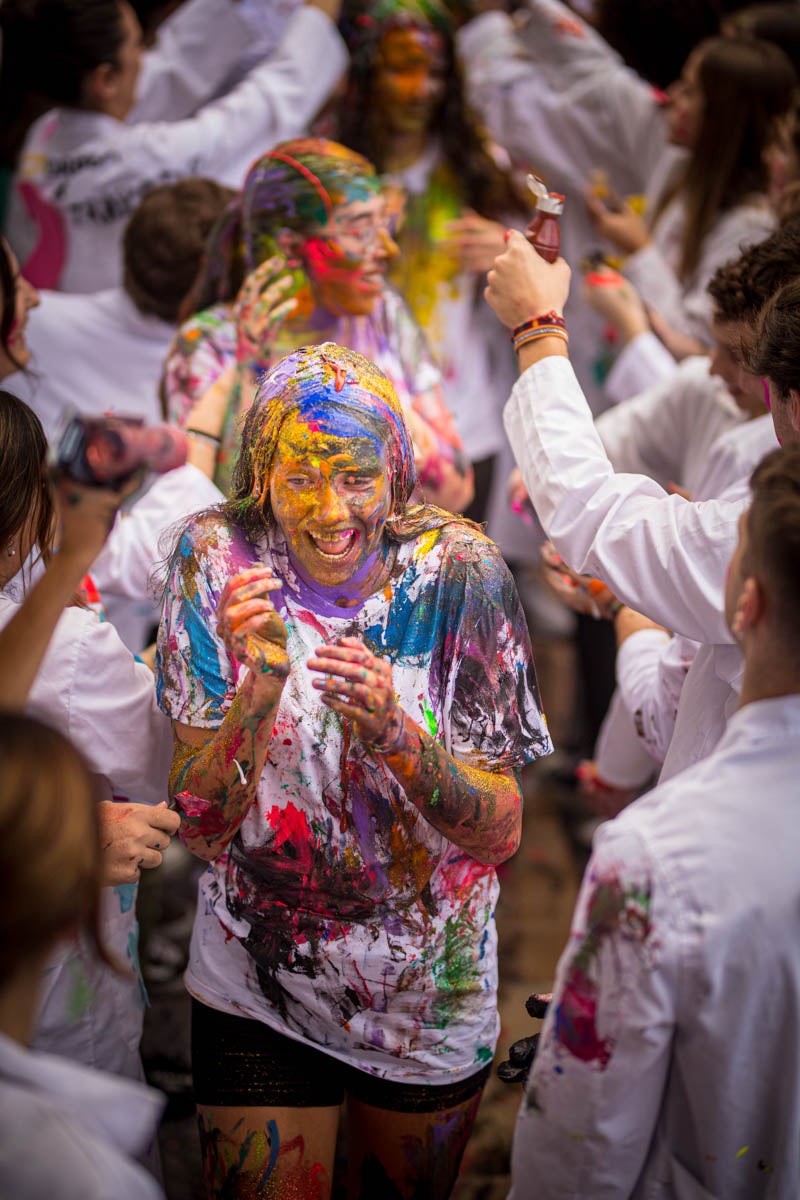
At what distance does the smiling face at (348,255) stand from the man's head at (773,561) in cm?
135

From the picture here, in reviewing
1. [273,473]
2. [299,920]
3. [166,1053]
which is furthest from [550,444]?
[166,1053]

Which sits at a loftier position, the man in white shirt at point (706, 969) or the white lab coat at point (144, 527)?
the man in white shirt at point (706, 969)

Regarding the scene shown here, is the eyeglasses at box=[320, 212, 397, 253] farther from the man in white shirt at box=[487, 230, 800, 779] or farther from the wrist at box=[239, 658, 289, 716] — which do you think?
the wrist at box=[239, 658, 289, 716]

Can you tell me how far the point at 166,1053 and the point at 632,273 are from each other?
111 inches

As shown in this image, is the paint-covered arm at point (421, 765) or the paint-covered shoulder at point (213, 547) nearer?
the paint-covered arm at point (421, 765)

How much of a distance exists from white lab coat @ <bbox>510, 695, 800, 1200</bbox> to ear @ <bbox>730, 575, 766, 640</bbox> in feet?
0.33

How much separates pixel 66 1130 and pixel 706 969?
0.70m

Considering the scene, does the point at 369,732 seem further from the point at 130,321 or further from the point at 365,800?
the point at 130,321

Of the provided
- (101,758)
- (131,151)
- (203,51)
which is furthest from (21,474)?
(203,51)

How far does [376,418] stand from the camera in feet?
5.63

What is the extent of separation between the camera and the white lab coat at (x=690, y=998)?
127 centimetres

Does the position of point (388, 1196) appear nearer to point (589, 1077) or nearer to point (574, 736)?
point (589, 1077)

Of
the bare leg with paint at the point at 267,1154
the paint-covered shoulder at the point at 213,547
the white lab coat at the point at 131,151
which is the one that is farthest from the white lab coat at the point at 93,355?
the bare leg with paint at the point at 267,1154

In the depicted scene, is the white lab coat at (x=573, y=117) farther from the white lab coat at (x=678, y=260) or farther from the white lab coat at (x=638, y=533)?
the white lab coat at (x=638, y=533)
